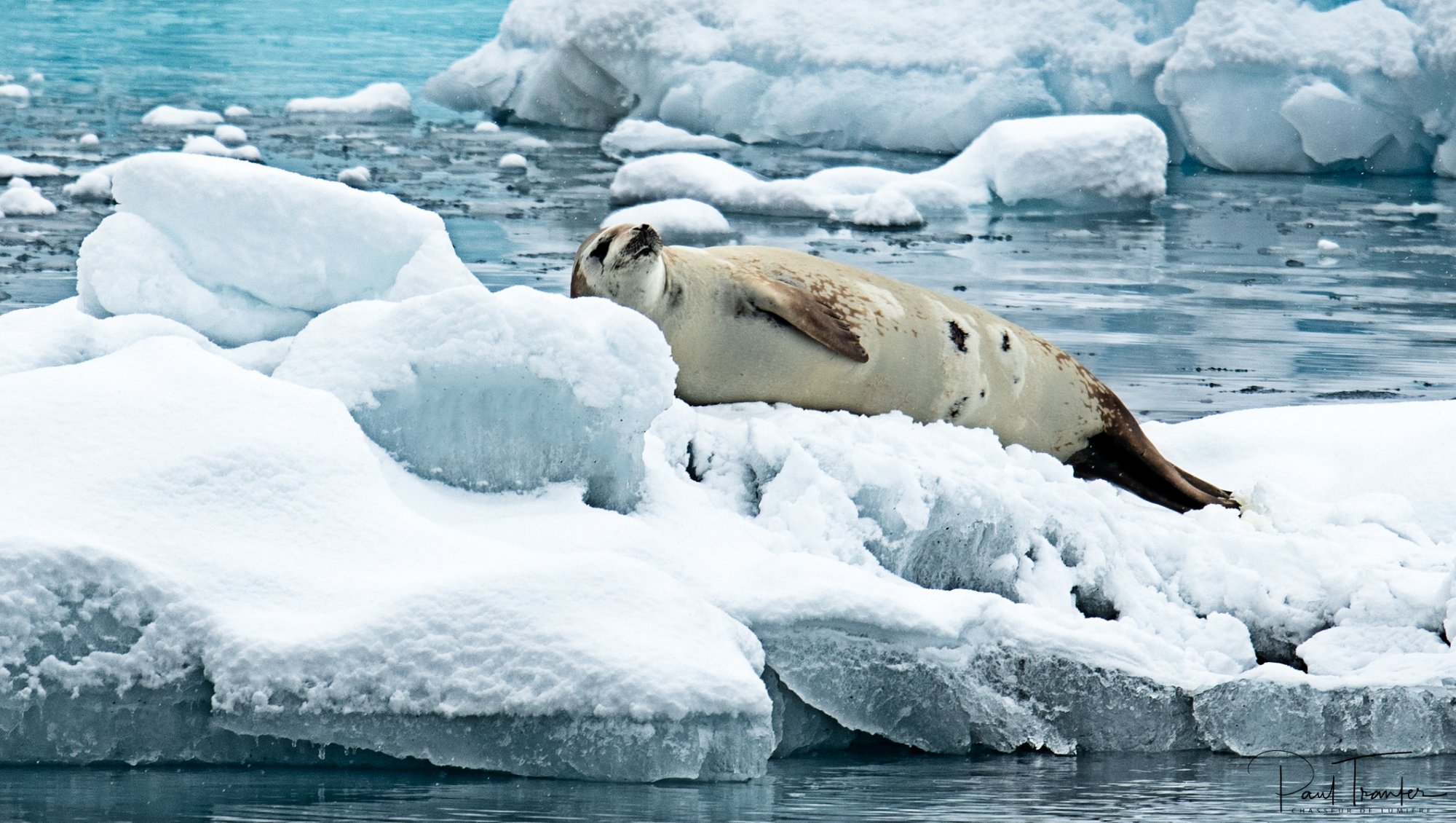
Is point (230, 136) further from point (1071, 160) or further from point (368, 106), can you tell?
point (1071, 160)

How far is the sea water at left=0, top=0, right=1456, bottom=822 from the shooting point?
276cm

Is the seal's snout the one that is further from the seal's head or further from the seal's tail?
the seal's tail

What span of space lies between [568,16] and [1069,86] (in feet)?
20.7

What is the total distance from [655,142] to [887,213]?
7.28 meters

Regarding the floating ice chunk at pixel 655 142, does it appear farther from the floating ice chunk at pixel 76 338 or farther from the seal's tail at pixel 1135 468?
the floating ice chunk at pixel 76 338

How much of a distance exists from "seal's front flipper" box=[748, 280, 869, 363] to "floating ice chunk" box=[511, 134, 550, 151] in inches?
670

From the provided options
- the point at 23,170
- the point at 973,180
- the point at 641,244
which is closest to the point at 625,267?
the point at 641,244

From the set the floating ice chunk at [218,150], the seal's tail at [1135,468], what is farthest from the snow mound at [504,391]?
the floating ice chunk at [218,150]

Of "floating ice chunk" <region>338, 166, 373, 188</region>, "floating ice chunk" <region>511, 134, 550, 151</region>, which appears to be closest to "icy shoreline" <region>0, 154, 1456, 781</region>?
"floating ice chunk" <region>338, 166, 373, 188</region>

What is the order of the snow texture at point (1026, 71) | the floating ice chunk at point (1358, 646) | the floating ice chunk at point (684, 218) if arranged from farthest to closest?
→ the snow texture at point (1026, 71) < the floating ice chunk at point (684, 218) < the floating ice chunk at point (1358, 646)

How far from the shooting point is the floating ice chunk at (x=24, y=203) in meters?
13.6

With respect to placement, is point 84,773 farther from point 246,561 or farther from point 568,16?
point 568,16

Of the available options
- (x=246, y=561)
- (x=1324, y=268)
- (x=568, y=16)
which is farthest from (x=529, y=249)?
(x=568, y=16)

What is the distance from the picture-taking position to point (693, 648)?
9.46 feet
